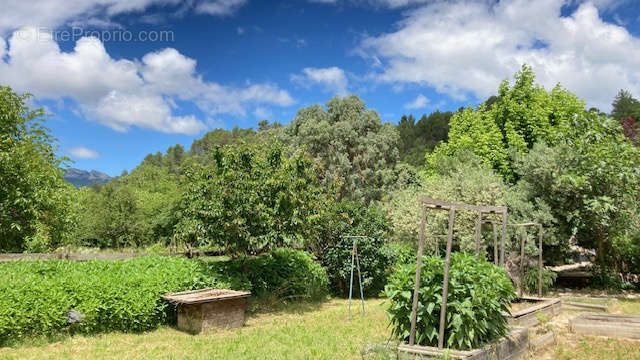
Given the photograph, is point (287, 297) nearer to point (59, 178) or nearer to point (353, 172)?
point (59, 178)

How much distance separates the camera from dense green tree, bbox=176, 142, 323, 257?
33.2ft

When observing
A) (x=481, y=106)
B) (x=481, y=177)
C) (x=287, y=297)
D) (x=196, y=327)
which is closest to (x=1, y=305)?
(x=196, y=327)

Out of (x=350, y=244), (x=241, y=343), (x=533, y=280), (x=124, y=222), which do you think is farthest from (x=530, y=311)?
(x=124, y=222)

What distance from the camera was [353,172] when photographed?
26250 millimetres

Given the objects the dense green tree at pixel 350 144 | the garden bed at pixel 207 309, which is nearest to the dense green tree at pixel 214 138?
the dense green tree at pixel 350 144

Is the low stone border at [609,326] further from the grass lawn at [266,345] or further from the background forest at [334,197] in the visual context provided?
the background forest at [334,197]

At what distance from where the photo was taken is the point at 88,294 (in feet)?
25.7

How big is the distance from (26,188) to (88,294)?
6270 mm

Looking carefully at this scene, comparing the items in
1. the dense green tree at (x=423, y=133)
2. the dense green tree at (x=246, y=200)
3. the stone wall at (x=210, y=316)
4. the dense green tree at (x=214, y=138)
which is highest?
the dense green tree at (x=214, y=138)

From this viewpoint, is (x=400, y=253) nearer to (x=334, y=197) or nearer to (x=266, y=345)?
(x=334, y=197)

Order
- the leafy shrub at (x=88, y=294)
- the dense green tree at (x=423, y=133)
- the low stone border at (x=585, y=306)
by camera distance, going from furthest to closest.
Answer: the dense green tree at (x=423, y=133) → the low stone border at (x=585, y=306) → the leafy shrub at (x=88, y=294)

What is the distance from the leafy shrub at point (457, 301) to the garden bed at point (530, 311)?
1039mm

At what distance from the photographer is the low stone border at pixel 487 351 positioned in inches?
216

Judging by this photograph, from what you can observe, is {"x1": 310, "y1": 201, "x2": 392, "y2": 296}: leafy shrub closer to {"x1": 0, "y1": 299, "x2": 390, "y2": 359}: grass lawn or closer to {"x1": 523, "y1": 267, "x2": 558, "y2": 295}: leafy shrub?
{"x1": 0, "y1": 299, "x2": 390, "y2": 359}: grass lawn
